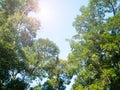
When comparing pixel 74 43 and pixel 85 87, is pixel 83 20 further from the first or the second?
pixel 85 87

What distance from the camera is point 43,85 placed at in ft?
124

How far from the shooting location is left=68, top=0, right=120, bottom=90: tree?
2342 cm

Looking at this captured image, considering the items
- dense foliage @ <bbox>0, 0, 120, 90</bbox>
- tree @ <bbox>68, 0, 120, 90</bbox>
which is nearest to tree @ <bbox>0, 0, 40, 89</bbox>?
dense foliage @ <bbox>0, 0, 120, 90</bbox>

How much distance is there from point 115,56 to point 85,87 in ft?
13.7

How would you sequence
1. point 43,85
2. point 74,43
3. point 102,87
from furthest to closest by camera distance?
1. point 43,85
2. point 74,43
3. point 102,87

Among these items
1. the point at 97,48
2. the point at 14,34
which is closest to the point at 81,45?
the point at 97,48

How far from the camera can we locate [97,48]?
25.4 metres

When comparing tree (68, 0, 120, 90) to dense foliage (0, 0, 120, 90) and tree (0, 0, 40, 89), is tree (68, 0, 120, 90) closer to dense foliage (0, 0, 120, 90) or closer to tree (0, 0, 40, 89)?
dense foliage (0, 0, 120, 90)

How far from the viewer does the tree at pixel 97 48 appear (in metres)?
23.4

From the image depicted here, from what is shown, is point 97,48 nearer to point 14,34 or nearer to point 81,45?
point 81,45

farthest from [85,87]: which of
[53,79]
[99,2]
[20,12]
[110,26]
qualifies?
[53,79]

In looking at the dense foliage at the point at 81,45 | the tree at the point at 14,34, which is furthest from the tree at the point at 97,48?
the tree at the point at 14,34

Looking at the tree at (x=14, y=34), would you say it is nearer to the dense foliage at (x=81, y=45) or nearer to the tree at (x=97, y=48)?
the dense foliage at (x=81, y=45)

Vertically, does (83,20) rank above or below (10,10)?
below
